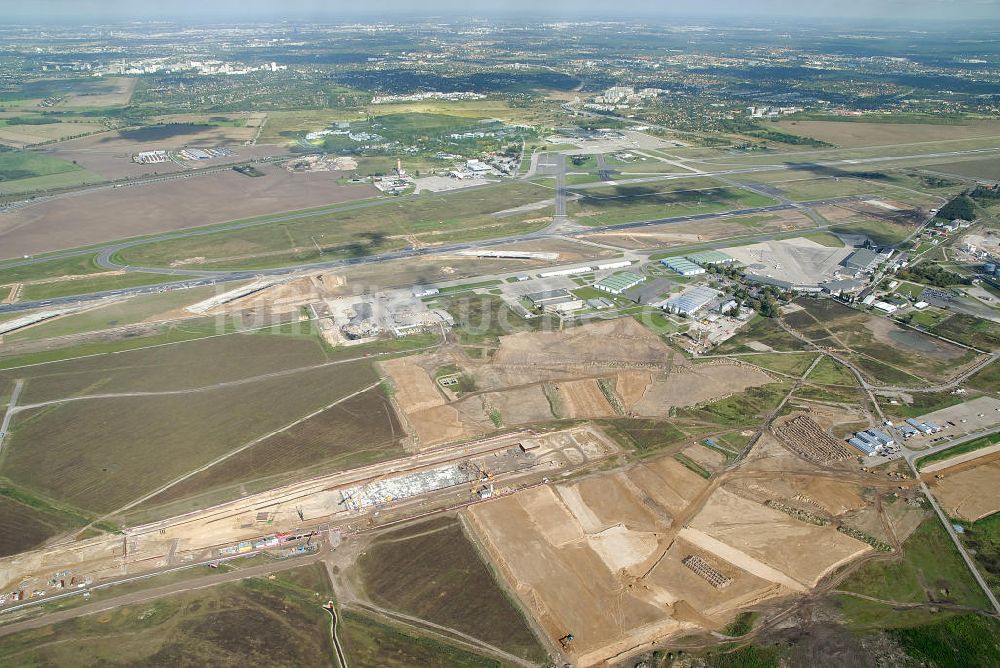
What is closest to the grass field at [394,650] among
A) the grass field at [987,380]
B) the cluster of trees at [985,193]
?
the grass field at [987,380]

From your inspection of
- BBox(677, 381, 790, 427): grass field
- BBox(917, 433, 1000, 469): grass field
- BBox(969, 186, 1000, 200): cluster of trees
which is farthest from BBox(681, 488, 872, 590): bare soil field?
BBox(969, 186, 1000, 200): cluster of trees

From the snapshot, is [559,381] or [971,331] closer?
[559,381]

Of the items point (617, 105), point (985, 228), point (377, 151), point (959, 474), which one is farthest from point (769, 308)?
point (617, 105)

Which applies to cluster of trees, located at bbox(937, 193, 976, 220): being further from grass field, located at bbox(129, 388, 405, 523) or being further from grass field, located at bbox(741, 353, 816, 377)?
grass field, located at bbox(129, 388, 405, 523)

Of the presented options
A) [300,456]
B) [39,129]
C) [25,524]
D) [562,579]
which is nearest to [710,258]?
[562,579]

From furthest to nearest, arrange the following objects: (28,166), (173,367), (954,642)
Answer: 1. (28,166)
2. (173,367)
3. (954,642)

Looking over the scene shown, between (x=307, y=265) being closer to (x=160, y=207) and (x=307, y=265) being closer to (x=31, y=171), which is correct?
(x=160, y=207)

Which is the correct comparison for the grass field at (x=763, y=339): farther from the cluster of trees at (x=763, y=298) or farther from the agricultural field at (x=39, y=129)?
the agricultural field at (x=39, y=129)
